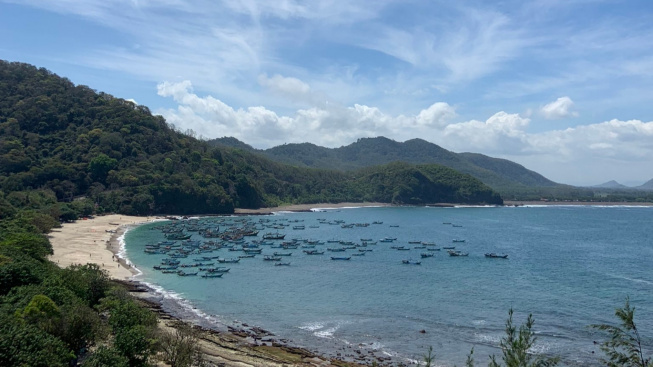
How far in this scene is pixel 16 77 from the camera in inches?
5064

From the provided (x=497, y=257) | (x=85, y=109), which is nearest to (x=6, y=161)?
(x=85, y=109)

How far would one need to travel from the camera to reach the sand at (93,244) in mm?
49625

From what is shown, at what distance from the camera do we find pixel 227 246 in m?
71.7

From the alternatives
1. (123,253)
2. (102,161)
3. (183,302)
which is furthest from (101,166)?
(183,302)

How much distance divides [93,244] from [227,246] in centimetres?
1897

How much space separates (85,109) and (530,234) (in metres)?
116

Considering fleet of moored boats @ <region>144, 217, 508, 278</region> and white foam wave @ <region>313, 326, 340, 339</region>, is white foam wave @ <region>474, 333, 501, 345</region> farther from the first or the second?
fleet of moored boats @ <region>144, 217, 508, 278</region>

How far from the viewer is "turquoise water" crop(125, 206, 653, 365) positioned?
108 feet

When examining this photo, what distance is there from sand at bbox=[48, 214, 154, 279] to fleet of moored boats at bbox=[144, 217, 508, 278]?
4.97 m

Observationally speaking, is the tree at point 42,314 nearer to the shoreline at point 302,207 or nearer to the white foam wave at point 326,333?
the white foam wave at point 326,333

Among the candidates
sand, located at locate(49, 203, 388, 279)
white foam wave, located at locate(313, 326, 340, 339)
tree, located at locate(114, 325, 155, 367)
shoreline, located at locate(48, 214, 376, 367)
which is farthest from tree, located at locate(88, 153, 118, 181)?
tree, located at locate(114, 325, 155, 367)

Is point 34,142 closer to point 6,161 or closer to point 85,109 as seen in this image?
point 6,161

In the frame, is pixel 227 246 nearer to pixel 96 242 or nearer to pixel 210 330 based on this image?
pixel 96 242

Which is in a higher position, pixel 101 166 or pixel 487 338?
pixel 101 166
